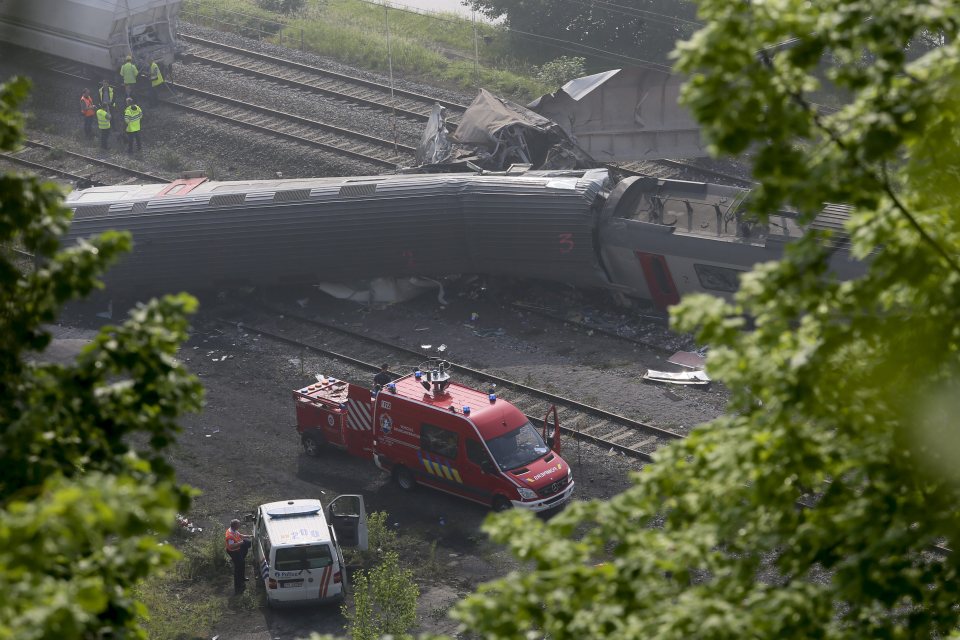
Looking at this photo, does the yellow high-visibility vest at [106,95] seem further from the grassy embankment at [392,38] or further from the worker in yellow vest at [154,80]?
the grassy embankment at [392,38]

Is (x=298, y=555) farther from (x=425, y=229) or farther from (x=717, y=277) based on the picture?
(x=717, y=277)

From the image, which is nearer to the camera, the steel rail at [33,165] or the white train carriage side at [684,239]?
the white train carriage side at [684,239]

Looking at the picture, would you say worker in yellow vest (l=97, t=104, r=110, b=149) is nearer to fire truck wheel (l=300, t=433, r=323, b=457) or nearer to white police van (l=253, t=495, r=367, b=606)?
fire truck wheel (l=300, t=433, r=323, b=457)

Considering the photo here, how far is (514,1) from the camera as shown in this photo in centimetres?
3772

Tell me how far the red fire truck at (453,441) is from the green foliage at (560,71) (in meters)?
16.7

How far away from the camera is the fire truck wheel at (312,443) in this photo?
68.0 ft

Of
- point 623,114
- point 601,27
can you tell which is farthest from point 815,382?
point 601,27

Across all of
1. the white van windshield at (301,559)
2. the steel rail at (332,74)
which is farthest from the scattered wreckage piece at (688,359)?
the steel rail at (332,74)

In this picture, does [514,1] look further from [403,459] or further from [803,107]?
[803,107]

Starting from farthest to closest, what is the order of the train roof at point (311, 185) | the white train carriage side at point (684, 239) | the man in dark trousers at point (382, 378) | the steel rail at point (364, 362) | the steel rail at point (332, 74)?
1. the steel rail at point (332, 74)
2. the train roof at point (311, 185)
3. the white train carriage side at point (684, 239)
4. the man in dark trousers at point (382, 378)
5. the steel rail at point (364, 362)

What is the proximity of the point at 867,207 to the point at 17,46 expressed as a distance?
3386 centimetres

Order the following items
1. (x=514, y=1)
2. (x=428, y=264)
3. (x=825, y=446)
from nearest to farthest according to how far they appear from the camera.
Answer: (x=825, y=446)
(x=428, y=264)
(x=514, y=1)

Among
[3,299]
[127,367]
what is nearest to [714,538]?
[127,367]

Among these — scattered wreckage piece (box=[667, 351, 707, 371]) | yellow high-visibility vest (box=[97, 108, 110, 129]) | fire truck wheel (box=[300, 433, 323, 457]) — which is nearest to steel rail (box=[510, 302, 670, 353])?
scattered wreckage piece (box=[667, 351, 707, 371])
